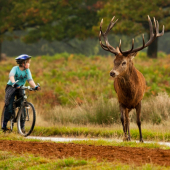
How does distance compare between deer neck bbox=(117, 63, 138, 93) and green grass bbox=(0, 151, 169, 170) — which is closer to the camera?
green grass bbox=(0, 151, 169, 170)

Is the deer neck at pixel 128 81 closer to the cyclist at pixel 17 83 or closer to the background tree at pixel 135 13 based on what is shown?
the cyclist at pixel 17 83

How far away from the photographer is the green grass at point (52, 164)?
20.7ft

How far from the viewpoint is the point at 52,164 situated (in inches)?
272

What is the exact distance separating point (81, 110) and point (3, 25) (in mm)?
18796

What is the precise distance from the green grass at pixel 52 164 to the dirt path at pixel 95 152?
0.87 ft

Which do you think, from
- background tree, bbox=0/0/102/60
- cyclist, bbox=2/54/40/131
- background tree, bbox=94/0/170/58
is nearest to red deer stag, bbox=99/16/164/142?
cyclist, bbox=2/54/40/131

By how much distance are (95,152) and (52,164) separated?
1.10m

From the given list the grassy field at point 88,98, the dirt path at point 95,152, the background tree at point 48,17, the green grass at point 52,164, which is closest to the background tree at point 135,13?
the grassy field at point 88,98

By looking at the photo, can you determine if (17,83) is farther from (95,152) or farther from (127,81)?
(95,152)

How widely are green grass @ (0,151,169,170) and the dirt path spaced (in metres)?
0.26

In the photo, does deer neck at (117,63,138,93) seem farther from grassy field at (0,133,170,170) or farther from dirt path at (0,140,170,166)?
grassy field at (0,133,170,170)

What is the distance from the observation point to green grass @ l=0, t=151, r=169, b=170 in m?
6.30

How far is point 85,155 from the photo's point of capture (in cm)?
745

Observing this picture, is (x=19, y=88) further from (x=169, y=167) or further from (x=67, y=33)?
(x=67, y=33)
